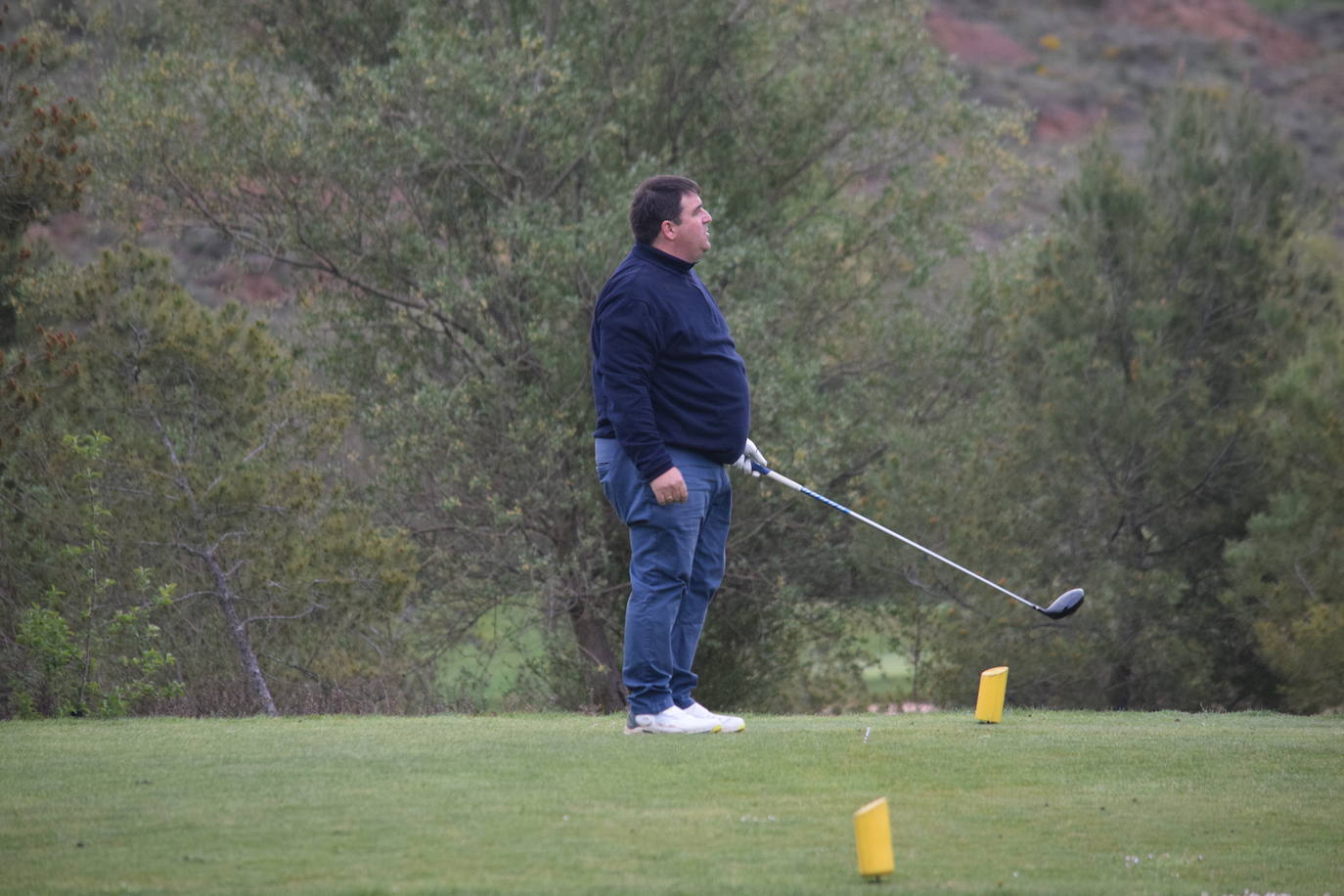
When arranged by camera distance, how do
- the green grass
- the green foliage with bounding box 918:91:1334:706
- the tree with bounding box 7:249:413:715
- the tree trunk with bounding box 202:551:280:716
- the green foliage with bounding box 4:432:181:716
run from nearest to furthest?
the green grass → the green foliage with bounding box 4:432:181:716 → the tree trunk with bounding box 202:551:280:716 → the tree with bounding box 7:249:413:715 → the green foliage with bounding box 918:91:1334:706

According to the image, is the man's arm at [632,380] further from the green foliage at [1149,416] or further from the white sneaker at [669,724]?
the green foliage at [1149,416]

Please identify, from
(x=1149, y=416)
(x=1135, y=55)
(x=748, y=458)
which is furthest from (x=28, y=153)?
(x=1135, y=55)

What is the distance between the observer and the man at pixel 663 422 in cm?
620

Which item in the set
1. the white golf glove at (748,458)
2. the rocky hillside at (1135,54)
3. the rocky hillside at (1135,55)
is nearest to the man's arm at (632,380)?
the white golf glove at (748,458)

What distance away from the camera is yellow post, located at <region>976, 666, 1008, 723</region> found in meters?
7.19

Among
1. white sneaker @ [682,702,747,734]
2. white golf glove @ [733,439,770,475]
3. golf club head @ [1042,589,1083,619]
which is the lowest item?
white sneaker @ [682,702,747,734]

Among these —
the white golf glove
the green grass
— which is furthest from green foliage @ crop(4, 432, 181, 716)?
the white golf glove

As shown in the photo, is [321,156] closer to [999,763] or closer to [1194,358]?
[1194,358]

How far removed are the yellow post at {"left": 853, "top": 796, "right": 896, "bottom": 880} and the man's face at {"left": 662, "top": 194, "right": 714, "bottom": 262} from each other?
288 cm

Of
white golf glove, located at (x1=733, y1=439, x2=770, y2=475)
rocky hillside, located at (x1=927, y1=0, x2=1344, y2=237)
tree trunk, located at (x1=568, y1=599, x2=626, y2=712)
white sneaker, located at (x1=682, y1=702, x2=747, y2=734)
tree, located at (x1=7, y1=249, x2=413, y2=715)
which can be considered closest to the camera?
white sneaker, located at (x1=682, y1=702, x2=747, y2=734)

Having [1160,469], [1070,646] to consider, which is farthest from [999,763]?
[1160,469]

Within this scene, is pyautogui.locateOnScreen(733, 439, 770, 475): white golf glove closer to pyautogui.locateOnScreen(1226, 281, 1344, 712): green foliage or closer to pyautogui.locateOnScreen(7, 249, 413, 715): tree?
pyautogui.locateOnScreen(7, 249, 413, 715): tree

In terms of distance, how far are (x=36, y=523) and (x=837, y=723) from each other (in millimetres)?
6320

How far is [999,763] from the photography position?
5844 millimetres
